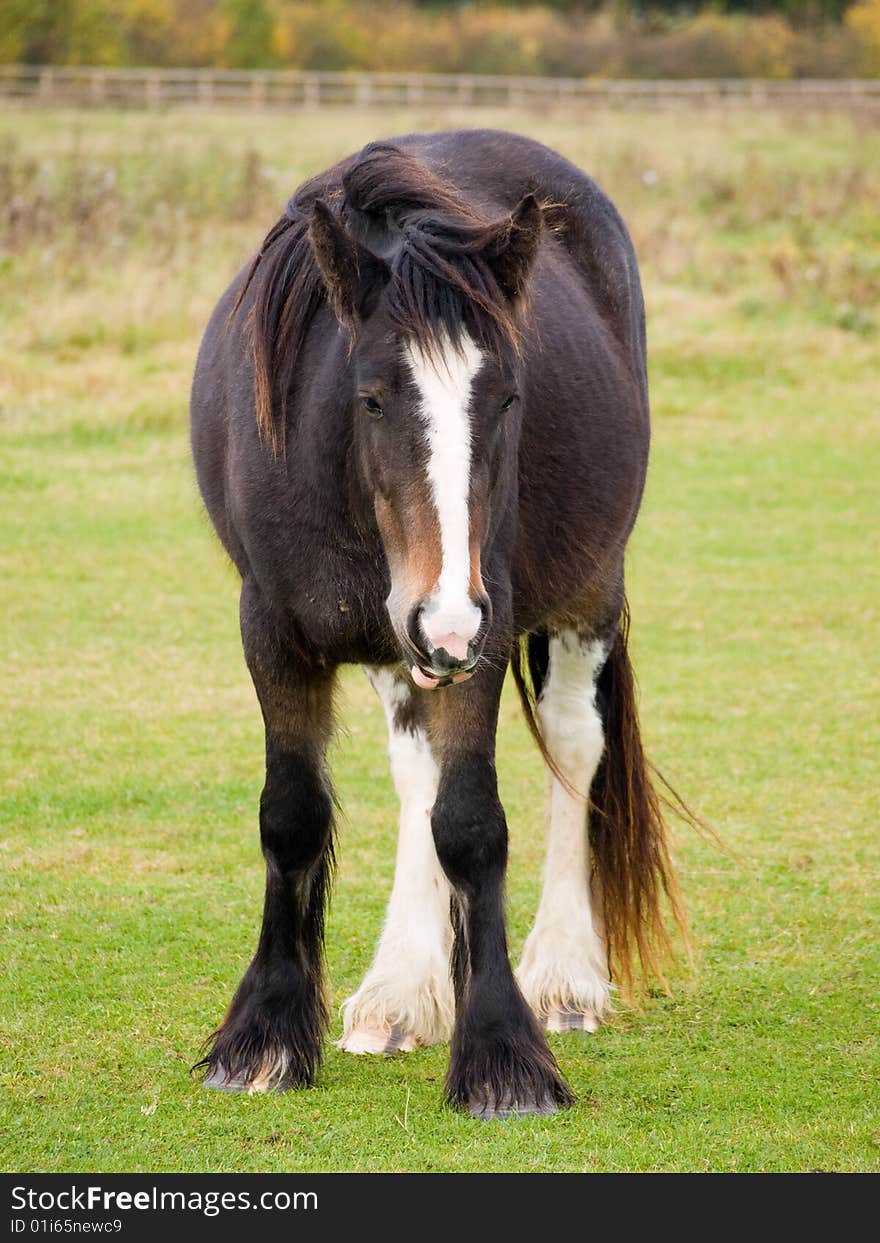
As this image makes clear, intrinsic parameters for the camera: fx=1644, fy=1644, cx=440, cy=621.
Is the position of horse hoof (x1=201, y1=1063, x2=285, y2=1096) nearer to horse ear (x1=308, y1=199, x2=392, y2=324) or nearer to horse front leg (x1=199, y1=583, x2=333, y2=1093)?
horse front leg (x1=199, y1=583, x2=333, y2=1093)

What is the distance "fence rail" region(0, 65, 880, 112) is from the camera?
34.0 m

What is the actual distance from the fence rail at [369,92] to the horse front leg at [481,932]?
30785mm

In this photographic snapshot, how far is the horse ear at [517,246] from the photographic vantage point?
3.47m

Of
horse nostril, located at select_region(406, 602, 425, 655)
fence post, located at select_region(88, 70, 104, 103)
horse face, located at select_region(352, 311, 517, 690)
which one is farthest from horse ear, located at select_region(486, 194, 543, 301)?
fence post, located at select_region(88, 70, 104, 103)

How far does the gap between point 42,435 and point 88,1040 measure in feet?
29.1

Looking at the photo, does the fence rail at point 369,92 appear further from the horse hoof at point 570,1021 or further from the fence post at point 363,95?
the horse hoof at point 570,1021

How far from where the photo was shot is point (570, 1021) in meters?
4.58

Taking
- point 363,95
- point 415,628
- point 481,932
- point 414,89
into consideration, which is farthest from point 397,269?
point 414,89

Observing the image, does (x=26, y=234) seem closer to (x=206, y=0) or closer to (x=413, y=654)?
(x=413, y=654)

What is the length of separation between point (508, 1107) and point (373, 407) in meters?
1.64

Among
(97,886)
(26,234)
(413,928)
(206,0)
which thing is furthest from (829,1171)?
(206,0)

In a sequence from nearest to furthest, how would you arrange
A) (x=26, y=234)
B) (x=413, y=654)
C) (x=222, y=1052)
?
1. (x=413, y=654)
2. (x=222, y=1052)
3. (x=26, y=234)

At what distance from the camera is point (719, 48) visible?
4859cm

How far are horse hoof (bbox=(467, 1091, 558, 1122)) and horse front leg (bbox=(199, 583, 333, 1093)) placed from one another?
48cm
